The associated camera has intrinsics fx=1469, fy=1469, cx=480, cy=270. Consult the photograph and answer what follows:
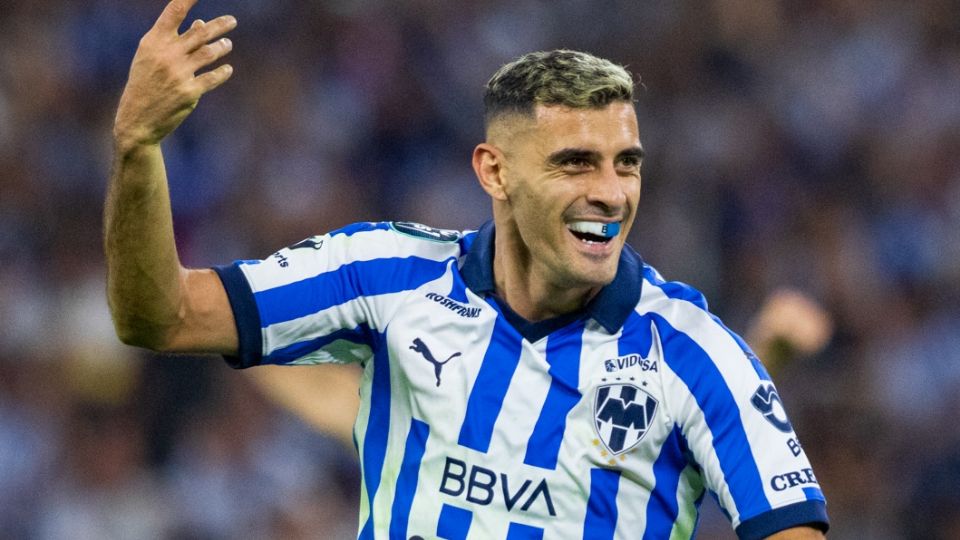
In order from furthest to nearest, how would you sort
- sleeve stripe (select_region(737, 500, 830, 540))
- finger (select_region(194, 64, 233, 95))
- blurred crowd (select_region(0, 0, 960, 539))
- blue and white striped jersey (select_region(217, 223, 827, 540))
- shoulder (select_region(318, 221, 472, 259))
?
blurred crowd (select_region(0, 0, 960, 539)) → shoulder (select_region(318, 221, 472, 259)) → blue and white striped jersey (select_region(217, 223, 827, 540)) → sleeve stripe (select_region(737, 500, 830, 540)) → finger (select_region(194, 64, 233, 95))

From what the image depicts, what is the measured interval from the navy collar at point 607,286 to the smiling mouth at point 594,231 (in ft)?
0.41

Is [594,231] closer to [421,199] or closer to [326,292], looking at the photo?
[326,292]

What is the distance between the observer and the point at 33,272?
727cm

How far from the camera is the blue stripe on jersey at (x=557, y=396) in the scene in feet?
10.5

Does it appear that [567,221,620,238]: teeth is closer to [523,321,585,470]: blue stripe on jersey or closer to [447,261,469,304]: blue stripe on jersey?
[523,321,585,470]: blue stripe on jersey

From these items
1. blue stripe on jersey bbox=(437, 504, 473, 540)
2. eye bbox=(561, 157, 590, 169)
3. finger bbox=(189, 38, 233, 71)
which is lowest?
blue stripe on jersey bbox=(437, 504, 473, 540)

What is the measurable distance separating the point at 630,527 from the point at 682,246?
4.88 meters

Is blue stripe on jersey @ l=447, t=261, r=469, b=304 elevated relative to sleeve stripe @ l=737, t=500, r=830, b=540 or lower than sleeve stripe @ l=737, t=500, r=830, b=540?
elevated

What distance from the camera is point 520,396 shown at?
326cm

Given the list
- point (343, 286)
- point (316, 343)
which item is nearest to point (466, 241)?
point (343, 286)

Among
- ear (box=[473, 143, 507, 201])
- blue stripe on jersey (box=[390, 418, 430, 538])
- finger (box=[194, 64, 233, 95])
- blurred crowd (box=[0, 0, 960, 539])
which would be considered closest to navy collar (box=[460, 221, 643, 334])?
ear (box=[473, 143, 507, 201])

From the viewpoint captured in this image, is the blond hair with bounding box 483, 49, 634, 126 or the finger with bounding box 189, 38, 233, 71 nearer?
the finger with bounding box 189, 38, 233, 71

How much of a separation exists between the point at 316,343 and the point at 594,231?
706 mm

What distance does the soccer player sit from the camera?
308 centimetres
